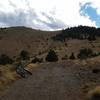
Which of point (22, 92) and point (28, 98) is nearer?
point (28, 98)

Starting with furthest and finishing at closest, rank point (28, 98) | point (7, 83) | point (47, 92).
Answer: point (7, 83) → point (47, 92) → point (28, 98)

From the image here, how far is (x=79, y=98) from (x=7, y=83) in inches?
546

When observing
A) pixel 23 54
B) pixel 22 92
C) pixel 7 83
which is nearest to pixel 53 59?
pixel 23 54

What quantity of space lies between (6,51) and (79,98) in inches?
6779

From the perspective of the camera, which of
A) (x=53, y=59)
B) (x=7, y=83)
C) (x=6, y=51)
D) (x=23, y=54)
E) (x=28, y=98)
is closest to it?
(x=28, y=98)

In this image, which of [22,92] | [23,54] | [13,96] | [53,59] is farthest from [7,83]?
[23,54]

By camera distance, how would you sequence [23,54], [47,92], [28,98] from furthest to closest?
[23,54] < [47,92] < [28,98]

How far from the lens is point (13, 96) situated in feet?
92.0

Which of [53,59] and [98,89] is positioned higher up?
[98,89]

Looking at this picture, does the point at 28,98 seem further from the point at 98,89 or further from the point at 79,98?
the point at 98,89

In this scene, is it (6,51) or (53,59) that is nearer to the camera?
(53,59)

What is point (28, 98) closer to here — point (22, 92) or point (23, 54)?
point (22, 92)

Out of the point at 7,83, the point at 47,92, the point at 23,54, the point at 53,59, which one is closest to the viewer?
the point at 47,92

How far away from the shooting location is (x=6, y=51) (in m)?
196
